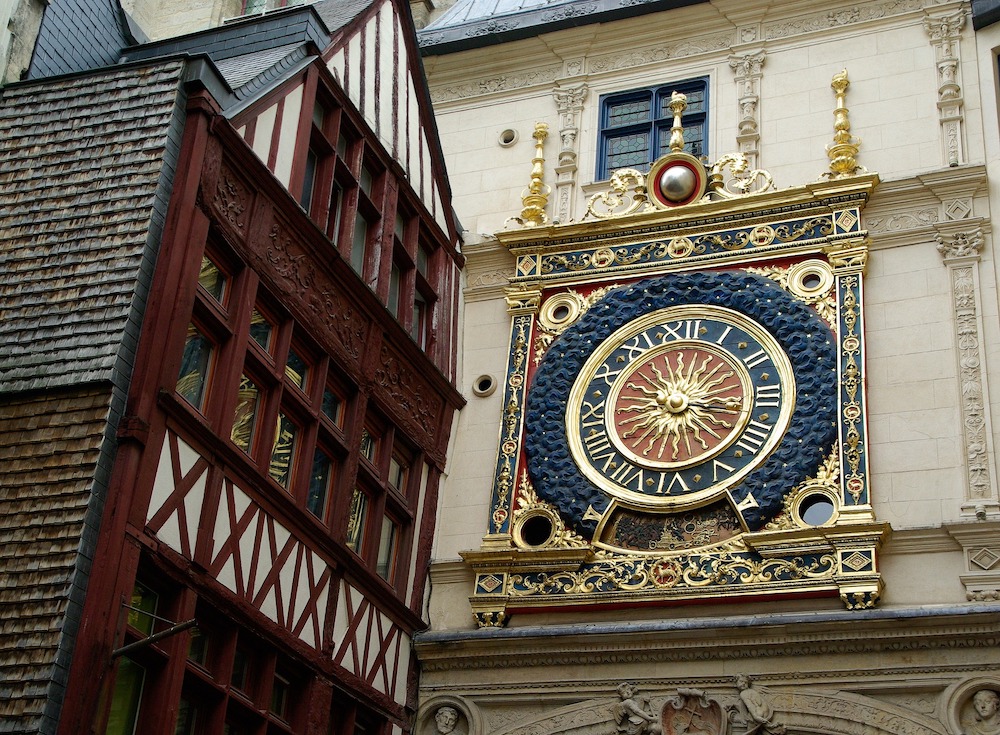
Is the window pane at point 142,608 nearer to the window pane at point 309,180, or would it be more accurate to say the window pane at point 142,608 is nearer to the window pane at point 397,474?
the window pane at point 309,180

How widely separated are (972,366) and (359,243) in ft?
18.2

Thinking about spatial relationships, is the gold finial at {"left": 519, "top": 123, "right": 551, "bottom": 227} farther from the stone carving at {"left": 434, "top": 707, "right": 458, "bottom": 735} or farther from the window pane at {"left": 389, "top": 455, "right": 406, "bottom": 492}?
the stone carving at {"left": 434, "top": 707, "right": 458, "bottom": 735}

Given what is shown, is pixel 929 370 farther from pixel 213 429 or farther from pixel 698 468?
pixel 213 429

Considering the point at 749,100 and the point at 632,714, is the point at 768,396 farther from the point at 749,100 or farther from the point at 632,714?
the point at 749,100

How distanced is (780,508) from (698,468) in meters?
0.93

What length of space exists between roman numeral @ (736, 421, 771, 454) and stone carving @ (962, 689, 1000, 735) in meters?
2.97

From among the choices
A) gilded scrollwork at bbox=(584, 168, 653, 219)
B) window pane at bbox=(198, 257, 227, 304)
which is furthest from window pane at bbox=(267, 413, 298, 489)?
gilded scrollwork at bbox=(584, 168, 653, 219)

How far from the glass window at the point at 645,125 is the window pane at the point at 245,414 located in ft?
18.8

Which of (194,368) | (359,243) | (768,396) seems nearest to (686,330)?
(768,396)

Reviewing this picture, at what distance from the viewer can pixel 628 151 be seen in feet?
51.6

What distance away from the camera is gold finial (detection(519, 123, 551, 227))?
49.8 ft

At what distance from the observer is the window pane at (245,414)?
429 inches

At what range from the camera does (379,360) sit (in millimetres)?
13000

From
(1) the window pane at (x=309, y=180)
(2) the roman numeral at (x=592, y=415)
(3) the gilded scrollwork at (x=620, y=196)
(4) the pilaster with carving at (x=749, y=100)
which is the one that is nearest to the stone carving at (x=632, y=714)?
(2) the roman numeral at (x=592, y=415)
